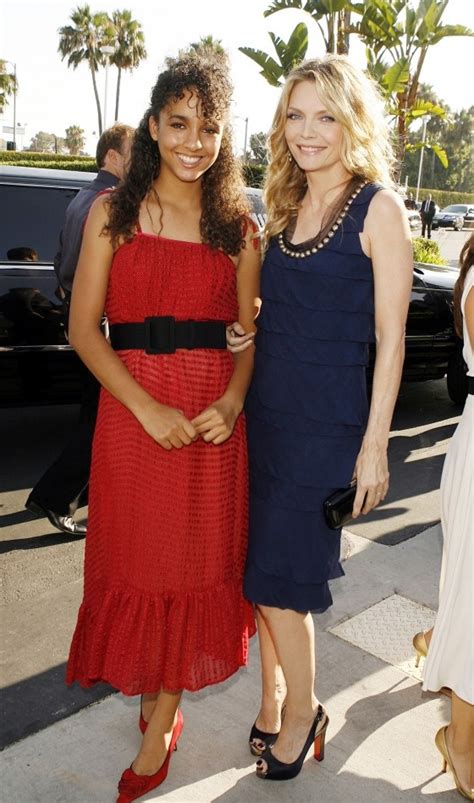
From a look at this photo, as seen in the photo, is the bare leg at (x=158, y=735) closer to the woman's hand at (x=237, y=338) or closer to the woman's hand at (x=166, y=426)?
the woman's hand at (x=166, y=426)

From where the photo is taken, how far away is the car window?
534cm

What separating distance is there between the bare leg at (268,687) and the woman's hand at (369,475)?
0.58m

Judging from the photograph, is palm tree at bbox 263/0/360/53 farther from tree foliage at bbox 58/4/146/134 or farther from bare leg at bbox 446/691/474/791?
tree foliage at bbox 58/4/146/134

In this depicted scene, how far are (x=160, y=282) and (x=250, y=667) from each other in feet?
5.26

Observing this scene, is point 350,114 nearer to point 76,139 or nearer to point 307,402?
point 307,402

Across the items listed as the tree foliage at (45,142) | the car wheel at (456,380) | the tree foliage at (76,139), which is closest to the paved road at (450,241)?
the car wheel at (456,380)

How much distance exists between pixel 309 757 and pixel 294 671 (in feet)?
1.13

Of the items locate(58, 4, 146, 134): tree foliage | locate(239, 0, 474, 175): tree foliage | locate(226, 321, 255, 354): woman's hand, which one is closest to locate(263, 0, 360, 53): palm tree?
locate(239, 0, 474, 175): tree foliage

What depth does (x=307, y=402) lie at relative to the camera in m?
2.36

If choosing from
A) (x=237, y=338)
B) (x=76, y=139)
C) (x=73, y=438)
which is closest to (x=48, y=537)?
(x=73, y=438)

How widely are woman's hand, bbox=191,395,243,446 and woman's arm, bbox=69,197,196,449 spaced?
4cm

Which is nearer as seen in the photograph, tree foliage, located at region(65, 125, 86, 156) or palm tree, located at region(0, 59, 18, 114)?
palm tree, located at region(0, 59, 18, 114)

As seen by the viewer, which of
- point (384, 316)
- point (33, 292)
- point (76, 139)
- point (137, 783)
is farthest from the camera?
point (76, 139)

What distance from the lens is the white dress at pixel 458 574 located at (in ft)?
8.18
